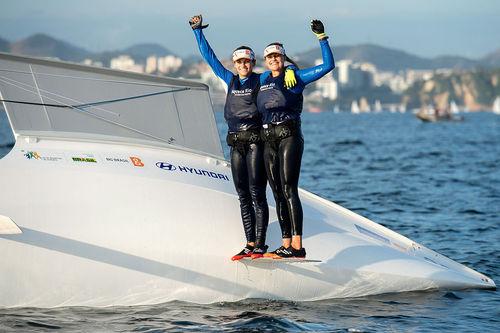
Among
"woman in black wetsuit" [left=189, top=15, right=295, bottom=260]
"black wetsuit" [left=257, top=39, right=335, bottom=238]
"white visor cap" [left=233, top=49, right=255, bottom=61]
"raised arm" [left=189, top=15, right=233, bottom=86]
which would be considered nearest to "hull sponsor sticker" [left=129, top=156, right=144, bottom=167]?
"woman in black wetsuit" [left=189, top=15, right=295, bottom=260]

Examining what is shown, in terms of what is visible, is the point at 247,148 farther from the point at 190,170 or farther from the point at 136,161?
the point at 136,161

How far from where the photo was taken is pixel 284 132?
10.4 m

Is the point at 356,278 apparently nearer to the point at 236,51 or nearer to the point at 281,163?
the point at 281,163

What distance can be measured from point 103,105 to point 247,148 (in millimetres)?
2023

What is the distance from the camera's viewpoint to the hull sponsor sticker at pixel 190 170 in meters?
11.3

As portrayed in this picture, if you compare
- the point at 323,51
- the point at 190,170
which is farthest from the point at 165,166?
the point at 323,51

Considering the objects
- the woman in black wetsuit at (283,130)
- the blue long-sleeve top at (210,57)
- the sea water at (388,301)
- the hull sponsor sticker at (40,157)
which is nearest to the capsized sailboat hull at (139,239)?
the hull sponsor sticker at (40,157)

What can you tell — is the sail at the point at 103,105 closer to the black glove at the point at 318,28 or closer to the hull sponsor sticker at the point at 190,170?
the hull sponsor sticker at the point at 190,170

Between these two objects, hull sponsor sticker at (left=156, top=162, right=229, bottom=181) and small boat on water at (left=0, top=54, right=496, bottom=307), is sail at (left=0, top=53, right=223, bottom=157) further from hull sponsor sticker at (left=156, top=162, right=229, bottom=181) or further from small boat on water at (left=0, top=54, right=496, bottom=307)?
hull sponsor sticker at (left=156, top=162, right=229, bottom=181)

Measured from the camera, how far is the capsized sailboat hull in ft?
34.0

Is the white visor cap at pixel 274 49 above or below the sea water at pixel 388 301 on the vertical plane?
above

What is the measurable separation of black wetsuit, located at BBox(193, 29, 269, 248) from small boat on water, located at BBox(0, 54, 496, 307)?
409 millimetres

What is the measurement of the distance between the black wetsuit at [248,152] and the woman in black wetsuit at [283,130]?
13 cm

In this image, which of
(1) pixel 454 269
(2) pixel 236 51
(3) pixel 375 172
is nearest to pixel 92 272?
(2) pixel 236 51
